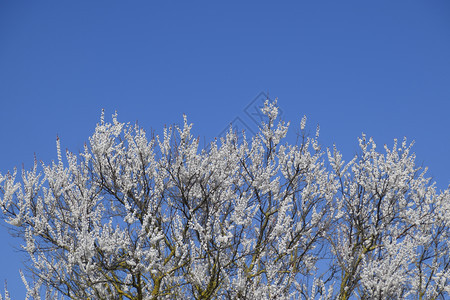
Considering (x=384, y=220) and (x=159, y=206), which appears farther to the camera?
(x=384, y=220)

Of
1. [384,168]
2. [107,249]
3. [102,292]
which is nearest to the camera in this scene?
[107,249]

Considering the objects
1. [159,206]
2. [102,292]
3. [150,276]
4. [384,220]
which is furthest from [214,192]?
[384,220]

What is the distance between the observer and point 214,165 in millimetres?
11586

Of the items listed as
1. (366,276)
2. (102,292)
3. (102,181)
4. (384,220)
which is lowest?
(366,276)

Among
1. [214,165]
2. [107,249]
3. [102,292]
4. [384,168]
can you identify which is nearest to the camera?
[107,249]

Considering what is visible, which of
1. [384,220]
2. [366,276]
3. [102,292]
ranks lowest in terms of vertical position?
[366,276]

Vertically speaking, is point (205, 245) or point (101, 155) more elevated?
point (101, 155)

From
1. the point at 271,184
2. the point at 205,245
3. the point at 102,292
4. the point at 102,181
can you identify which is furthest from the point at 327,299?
the point at 102,181

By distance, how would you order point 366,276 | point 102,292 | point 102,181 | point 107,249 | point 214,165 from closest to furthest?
point 107,249
point 366,276
point 102,292
point 102,181
point 214,165

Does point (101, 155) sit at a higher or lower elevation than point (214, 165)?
higher

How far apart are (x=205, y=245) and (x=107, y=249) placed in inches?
71.7

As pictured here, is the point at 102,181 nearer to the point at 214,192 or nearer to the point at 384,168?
the point at 214,192

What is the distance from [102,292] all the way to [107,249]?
7.90 feet

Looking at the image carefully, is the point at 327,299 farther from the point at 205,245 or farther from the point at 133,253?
the point at 133,253
